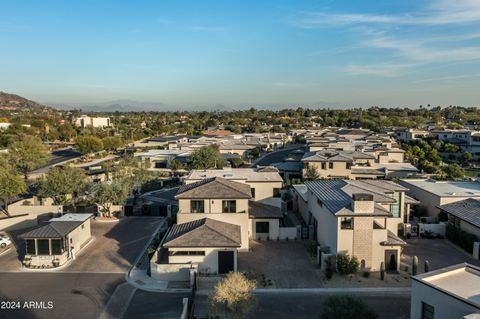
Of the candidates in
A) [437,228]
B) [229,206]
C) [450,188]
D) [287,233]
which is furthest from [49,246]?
[450,188]

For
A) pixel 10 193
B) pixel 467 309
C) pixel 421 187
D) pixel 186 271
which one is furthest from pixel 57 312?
pixel 421 187

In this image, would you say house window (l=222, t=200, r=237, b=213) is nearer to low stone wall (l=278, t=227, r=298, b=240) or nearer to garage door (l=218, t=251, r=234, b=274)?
garage door (l=218, t=251, r=234, b=274)

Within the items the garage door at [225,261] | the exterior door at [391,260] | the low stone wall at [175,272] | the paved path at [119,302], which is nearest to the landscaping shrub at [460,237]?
the exterior door at [391,260]

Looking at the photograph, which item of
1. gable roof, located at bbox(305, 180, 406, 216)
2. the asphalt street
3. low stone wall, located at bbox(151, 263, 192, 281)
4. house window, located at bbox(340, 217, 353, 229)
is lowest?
the asphalt street

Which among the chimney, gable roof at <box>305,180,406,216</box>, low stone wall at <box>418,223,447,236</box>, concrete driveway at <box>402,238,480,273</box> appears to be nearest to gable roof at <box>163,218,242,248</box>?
gable roof at <box>305,180,406,216</box>

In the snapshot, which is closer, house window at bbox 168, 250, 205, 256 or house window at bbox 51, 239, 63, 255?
house window at bbox 168, 250, 205, 256

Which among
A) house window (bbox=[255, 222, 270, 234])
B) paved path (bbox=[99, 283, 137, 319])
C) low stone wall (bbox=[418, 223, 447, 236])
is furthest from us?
low stone wall (bbox=[418, 223, 447, 236])

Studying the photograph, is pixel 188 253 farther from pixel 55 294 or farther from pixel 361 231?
pixel 361 231
